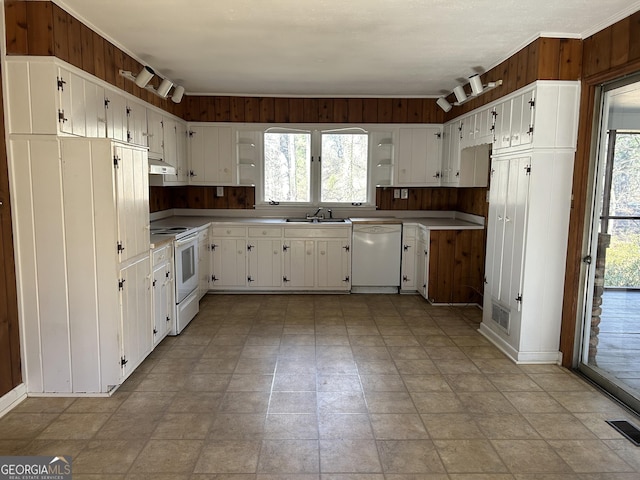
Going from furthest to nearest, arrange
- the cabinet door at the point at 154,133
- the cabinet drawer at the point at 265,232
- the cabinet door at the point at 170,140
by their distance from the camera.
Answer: the cabinet drawer at the point at 265,232 → the cabinet door at the point at 170,140 → the cabinet door at the point at 154,133

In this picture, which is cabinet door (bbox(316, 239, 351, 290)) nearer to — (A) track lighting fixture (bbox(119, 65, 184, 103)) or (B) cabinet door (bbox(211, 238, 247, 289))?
(B) cabinet door (bbox(211, 238, 247, 289))

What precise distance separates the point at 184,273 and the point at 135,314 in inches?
46.0

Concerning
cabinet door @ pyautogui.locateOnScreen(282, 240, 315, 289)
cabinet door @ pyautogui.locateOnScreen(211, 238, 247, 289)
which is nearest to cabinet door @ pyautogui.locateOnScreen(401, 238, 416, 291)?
cabinet door @ pyautogui.locateOnScreen(282, 240, 315, 289)

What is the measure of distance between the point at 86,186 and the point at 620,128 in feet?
12.0

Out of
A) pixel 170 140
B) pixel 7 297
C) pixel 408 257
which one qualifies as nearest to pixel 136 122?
pixel 170 140

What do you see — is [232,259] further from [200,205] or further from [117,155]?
[117,155]

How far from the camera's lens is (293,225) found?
18.0 feet

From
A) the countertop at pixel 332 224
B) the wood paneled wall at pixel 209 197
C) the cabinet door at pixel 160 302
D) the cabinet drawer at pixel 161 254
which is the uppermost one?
the wood paneled wall at pixel 209 197

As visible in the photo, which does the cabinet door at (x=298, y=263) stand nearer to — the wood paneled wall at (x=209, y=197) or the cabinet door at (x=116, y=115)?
the wood paneled wall at (x=209, y=197)

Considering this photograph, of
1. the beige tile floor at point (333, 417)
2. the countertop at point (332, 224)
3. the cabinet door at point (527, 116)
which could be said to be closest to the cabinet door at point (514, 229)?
the cabinet door at point (527, 116)

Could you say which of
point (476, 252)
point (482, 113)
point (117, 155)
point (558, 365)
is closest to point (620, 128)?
point (482, 113)

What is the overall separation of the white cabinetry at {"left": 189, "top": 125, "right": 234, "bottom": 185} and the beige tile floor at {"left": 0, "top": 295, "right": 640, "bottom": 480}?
2.52 meters

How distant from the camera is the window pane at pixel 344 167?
602 cm

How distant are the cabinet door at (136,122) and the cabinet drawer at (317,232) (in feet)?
6.62
